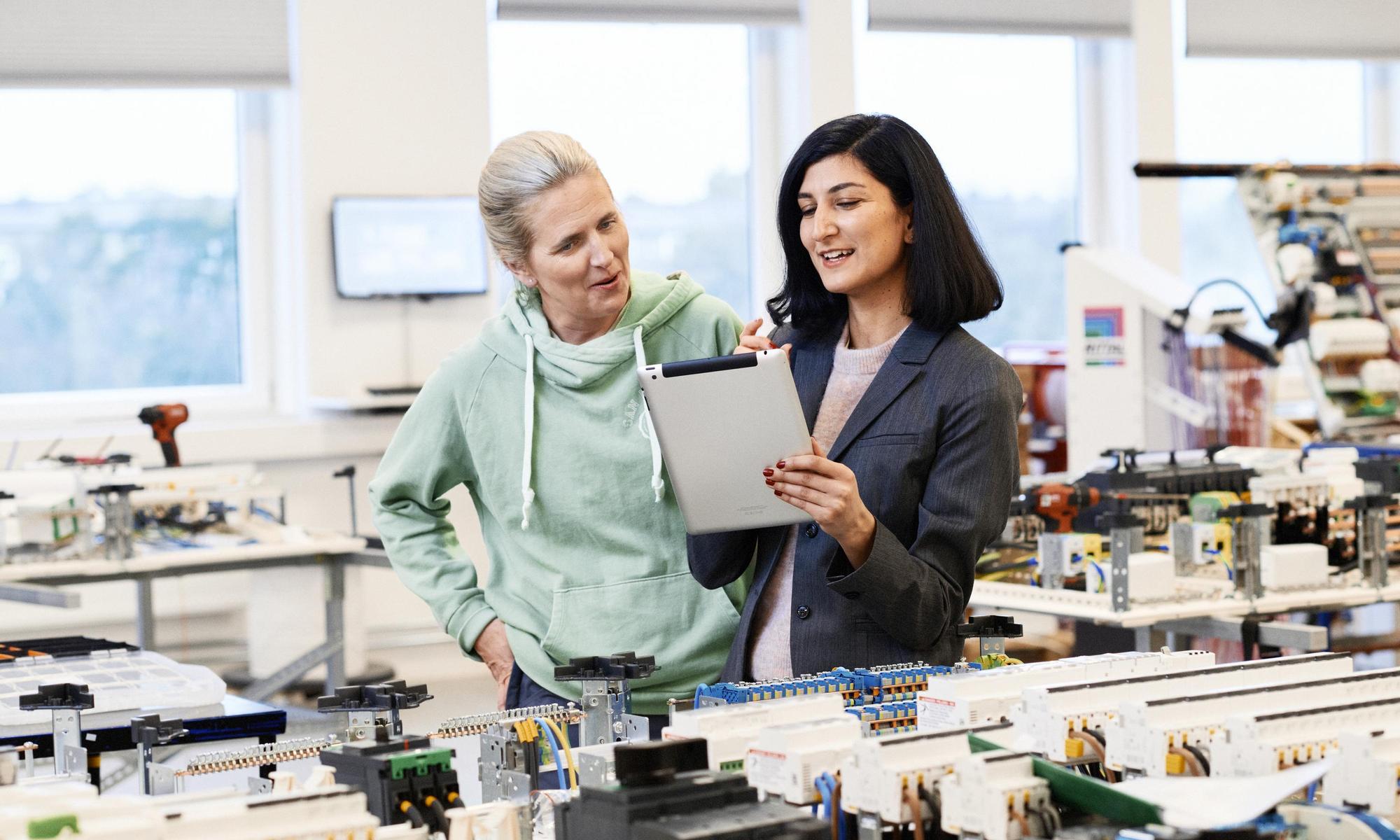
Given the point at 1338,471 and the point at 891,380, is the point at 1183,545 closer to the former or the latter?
the point at 1338,471

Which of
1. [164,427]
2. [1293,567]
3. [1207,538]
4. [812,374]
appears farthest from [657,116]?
[812,374]

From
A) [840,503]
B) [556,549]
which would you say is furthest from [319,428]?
[840,503]

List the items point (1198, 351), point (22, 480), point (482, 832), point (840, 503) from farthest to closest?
point (1198, 351)
point (22, 480)
point (840, 503)
point (482, 832)

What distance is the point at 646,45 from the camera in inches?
272

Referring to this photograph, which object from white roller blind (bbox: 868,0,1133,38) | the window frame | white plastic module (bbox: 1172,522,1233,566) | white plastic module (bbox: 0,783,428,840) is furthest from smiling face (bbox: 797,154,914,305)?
white roller blind (bbox: 868,0,1133,38)

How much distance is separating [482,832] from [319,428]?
16.2ft

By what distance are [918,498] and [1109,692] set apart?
456mm

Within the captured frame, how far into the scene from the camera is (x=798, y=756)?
137 centimetres

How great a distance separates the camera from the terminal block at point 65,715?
5.82 ft

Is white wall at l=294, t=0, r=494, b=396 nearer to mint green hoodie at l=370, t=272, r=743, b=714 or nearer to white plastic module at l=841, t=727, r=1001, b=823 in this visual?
mint green hoodie at l=370, t=272, r=743, b=714

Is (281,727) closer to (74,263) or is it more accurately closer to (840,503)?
(840,503)

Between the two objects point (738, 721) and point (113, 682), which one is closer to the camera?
point (738, 721)

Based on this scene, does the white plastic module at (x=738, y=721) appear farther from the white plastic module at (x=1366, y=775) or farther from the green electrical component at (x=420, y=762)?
the white plastic module at (x=1366, y=775)

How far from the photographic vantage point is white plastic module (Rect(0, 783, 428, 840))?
121 centimetres
